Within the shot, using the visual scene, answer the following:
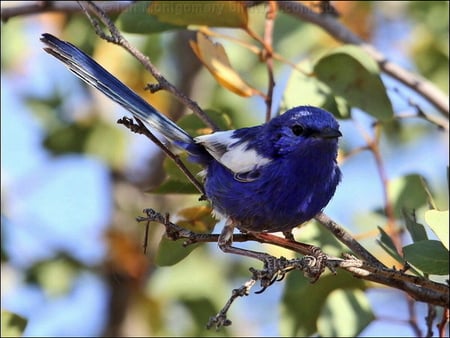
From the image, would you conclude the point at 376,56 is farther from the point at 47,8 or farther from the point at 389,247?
the point at 47,8

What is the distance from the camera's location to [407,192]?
2.90 m

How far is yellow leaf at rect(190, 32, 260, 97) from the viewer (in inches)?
104

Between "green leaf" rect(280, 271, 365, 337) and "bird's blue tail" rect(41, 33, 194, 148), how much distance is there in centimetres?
56

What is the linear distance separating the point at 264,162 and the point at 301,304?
0.54 m

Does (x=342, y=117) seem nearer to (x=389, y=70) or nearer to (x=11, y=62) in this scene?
(x=389, y=70)

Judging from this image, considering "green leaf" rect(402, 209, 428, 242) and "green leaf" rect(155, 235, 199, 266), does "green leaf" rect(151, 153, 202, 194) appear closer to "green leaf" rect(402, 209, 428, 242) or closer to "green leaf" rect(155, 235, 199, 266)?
"green leaf" rect(155, 235, 199, 266)

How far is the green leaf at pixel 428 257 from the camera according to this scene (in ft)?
7.29

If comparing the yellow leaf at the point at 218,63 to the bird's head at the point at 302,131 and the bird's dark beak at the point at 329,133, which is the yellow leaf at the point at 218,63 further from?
the bird's dark beak at the point at 329,133

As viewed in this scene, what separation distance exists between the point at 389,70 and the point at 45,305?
1744 mm

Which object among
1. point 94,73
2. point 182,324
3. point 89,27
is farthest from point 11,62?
point 94,73

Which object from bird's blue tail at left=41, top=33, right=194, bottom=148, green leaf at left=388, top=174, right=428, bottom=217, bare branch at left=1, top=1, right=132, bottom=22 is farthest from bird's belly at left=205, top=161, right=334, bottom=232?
bare branch at left=1, top=1, right=132, bottom=22

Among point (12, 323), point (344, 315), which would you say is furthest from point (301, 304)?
point (12, 323)

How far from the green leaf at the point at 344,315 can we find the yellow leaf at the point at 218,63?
2.12 ft

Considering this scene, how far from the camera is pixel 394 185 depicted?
2.92 meters
